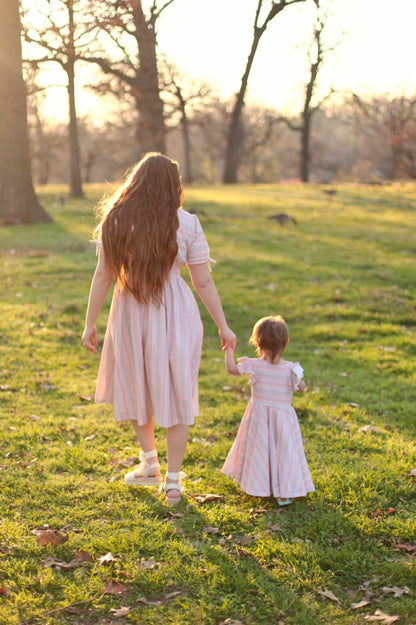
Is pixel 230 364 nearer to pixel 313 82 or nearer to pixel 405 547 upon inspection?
pixel 405 547

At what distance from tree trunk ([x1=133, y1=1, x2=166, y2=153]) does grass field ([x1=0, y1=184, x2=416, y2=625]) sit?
743 centimetres

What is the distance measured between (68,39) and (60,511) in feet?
39.7

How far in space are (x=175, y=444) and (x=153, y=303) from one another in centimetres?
102

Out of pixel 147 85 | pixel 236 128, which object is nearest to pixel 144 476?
pixel 147 85

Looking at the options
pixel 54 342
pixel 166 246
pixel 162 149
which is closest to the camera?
pixel 166 246

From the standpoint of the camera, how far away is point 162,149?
85.5 feet

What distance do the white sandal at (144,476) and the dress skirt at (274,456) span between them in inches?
26.6

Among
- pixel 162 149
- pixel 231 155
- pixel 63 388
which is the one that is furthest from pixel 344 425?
pixel 231 155

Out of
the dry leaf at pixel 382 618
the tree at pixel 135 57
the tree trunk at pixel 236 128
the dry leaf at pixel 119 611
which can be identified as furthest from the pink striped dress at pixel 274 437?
the tree trunk at pixel 236 128

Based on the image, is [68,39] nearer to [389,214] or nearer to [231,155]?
[389,214]

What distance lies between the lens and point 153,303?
408cm

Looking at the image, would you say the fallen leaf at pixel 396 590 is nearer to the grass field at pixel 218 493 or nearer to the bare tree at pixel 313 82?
the grass field at pixel 218 493

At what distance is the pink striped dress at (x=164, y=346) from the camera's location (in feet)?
13.5

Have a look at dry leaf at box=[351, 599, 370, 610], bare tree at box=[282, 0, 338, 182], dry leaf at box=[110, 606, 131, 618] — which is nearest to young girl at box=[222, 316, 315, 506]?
dry leaf at box=[351, 599, 370, 610]
